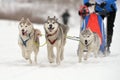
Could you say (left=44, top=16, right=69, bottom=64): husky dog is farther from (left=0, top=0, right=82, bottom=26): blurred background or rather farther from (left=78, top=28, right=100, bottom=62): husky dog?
(left=0, top=0, right=82, bottom=26): blurred background

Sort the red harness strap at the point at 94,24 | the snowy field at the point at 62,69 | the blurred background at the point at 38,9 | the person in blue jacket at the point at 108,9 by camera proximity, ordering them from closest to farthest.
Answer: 1. the snowy field at the point at 62,69
2. the red harness strap at the point at 94,24
3. the person in blue jacket at the point at 108,9
4. the blurred background at the point at 38,9

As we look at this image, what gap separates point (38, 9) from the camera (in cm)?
2941

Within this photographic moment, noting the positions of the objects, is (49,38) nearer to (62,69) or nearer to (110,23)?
(62,69)

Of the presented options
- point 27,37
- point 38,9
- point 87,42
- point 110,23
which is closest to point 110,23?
point 110,23

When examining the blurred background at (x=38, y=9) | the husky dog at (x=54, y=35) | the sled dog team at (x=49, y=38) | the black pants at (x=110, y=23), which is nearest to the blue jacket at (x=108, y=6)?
the black pants at (x=110, y=23)

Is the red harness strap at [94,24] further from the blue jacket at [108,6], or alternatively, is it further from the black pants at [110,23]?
the black pants at [110,23]

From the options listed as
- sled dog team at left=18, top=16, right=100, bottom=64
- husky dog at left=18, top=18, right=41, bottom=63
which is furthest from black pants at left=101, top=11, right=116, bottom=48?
husky dog at left=18, top=18, right=41, bottom=63

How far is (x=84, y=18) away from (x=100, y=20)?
1.16ft

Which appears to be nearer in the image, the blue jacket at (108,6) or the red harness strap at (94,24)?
the red harness strap at (94,24)

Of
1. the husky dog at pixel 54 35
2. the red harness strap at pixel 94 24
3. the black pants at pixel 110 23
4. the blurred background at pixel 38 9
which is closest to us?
the husky dog at pixel 54 35

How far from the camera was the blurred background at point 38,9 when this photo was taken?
2498 centimetres

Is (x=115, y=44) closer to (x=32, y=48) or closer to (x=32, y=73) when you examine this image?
(x=32, y=48)

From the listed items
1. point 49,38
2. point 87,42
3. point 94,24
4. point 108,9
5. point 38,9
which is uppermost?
point 38,9

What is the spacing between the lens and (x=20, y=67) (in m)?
8.45
